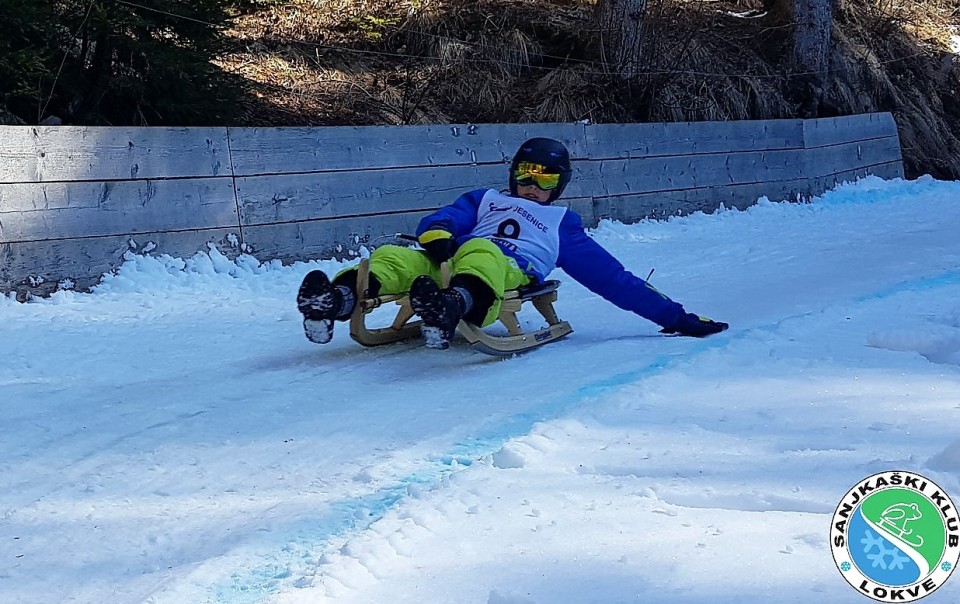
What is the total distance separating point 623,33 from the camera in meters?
10.6

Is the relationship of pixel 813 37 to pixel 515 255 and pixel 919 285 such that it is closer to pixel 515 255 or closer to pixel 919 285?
pixel 919 285

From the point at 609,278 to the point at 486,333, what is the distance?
63 cm

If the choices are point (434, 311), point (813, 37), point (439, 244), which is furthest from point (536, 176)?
point (813, 37)

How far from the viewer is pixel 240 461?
9.48ft

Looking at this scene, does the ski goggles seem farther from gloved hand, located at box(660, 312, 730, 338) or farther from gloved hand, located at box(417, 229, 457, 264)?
gloved hand, located at box(660, 312, 730, 338)

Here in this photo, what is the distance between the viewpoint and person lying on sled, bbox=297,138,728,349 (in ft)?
12.7

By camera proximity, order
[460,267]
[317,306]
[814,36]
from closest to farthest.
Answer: [317,306] < [460,267] < [814,36]

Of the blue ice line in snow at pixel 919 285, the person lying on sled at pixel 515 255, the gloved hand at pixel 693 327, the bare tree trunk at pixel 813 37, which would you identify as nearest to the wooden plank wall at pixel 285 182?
the person lying on sled at pixel 515 255

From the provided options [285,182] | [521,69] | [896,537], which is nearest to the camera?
[896,537]

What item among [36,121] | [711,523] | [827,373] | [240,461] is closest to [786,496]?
[711,523]

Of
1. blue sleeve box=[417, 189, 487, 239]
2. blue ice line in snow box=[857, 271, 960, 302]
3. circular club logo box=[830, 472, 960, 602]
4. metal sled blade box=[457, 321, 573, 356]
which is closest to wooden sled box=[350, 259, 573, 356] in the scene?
metal sled blade box=[457, 321, 573, 356]

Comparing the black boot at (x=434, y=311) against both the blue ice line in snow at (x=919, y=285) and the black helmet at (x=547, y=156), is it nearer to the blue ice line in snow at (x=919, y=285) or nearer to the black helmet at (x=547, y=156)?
the black helmet at (x=547, y=156)

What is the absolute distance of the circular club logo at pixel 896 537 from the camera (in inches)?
76.2

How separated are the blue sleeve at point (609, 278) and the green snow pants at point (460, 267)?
0.36 m
